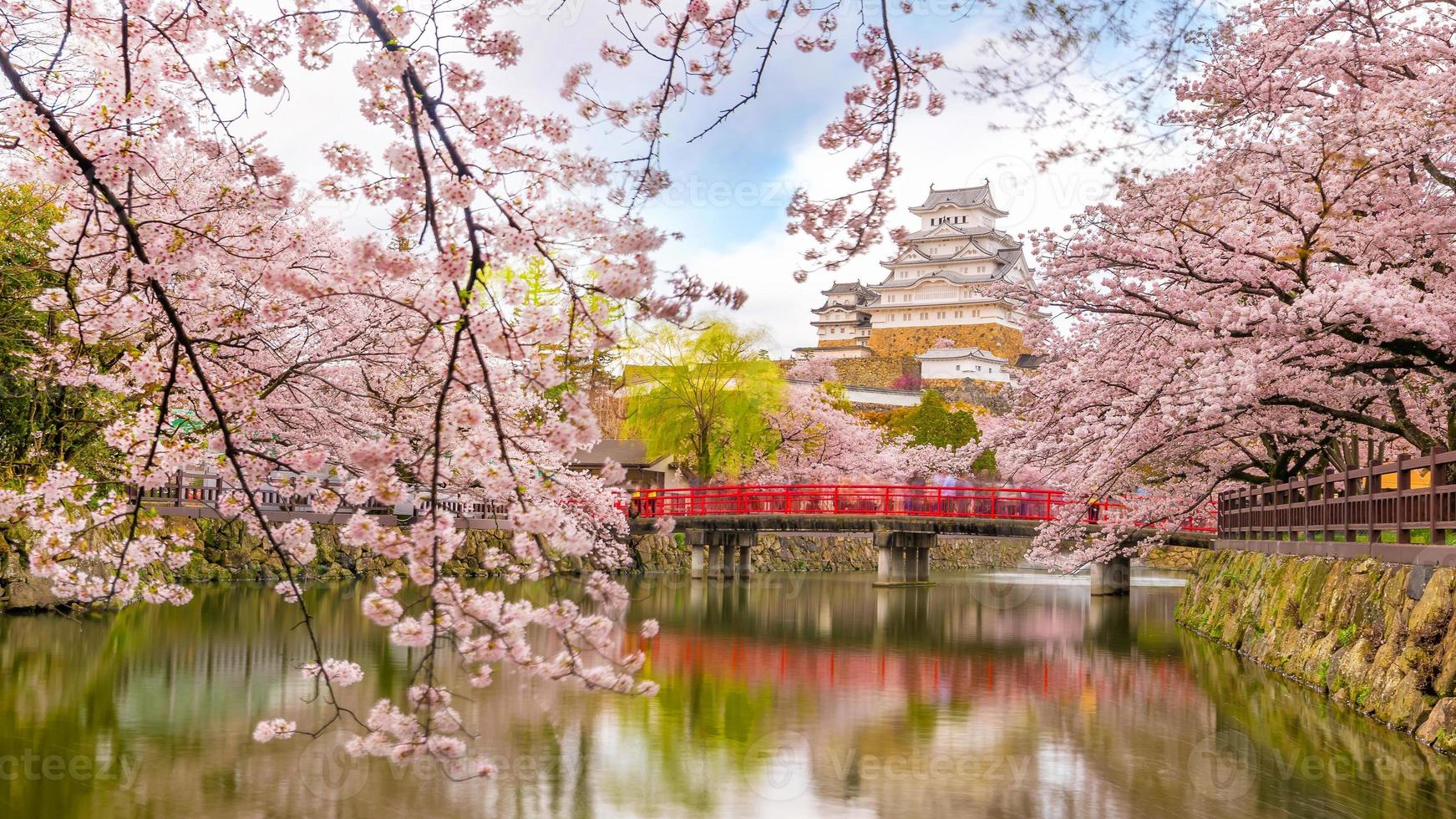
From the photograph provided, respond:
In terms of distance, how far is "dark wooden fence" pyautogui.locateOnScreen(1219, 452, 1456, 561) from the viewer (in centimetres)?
870

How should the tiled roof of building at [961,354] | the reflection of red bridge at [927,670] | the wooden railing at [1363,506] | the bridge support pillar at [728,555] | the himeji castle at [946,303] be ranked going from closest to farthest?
the wooden railing at [1363,506] → the reflection of red bridge at [927,670] → the bridge support pillar at [728,555] → the tiled roof of building at [961,354] → the himeji castle at [946,303]

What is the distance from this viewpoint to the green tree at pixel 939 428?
40.0 m

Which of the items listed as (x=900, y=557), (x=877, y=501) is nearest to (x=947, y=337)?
(x=900, y=557)

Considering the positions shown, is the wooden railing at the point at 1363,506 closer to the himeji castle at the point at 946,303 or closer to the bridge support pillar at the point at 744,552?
the bridge support pillar at the point at 744,552

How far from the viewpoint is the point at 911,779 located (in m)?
7.63

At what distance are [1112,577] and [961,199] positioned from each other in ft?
137

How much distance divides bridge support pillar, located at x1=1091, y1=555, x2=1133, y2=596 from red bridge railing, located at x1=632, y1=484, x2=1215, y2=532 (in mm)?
1215

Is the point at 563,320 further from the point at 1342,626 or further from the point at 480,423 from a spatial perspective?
the point at 1342,626

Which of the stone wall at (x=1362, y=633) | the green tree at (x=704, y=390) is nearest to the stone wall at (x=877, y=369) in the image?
the green tree at (x=704, y=390)

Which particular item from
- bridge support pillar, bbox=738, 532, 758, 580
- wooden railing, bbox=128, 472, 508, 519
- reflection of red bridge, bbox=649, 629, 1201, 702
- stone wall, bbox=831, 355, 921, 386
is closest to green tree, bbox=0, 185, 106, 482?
wooden railing, bbox=128, 472, 508, 519

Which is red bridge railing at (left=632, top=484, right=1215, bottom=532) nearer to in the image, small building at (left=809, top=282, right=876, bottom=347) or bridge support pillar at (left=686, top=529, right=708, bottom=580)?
bridge support pillar at (left=686, top=529, right=708, bottom=580)

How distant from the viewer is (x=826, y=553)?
39688 mm

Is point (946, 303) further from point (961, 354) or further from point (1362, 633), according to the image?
point (1362, 633)

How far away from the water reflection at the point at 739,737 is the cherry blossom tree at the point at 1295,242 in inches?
117
